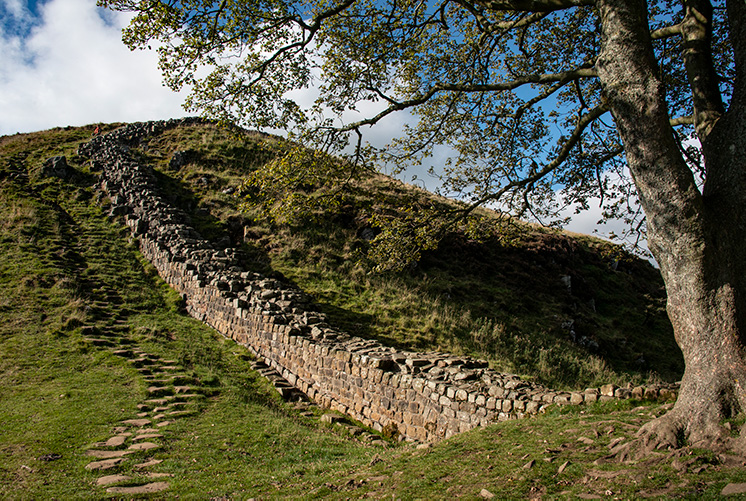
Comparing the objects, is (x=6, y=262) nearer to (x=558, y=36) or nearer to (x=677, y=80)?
(x=558, y=36)

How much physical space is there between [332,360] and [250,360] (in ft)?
10.8

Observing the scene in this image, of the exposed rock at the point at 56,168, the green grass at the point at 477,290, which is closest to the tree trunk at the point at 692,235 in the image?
the green grass at the point at 477,290

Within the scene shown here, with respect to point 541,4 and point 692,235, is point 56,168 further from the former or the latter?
point 692,235

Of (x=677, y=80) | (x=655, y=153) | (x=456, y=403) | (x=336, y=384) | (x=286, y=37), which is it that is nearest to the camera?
(x=655, y=153)

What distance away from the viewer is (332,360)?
1106 cm

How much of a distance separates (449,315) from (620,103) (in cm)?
1235

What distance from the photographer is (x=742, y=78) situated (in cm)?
518

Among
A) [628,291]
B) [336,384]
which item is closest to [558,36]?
[336,384]

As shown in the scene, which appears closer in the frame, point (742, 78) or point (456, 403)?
A: point (742, 78)

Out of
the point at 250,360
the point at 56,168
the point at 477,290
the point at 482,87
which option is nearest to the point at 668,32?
the point at 482,87

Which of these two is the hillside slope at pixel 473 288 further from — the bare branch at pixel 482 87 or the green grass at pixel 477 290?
the bare branch at pixel 482 87

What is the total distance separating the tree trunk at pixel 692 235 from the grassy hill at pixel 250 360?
0.66m

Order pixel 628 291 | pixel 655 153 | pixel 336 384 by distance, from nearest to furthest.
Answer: pixel 655 153 → pixel 336 384 → pixel 628 291

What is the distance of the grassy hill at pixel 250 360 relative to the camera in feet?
18.3
